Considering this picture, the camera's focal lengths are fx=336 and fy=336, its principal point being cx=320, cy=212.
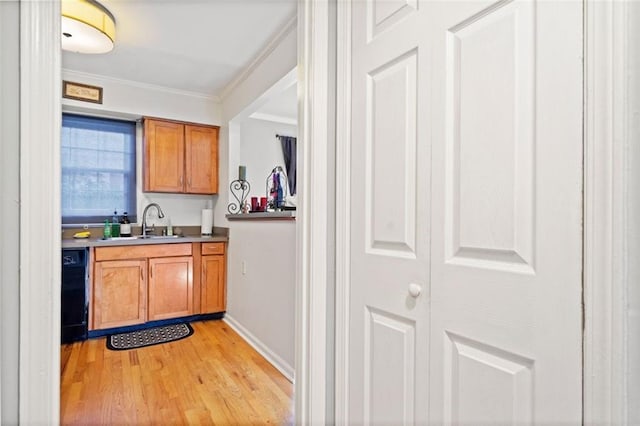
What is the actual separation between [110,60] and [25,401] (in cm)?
299

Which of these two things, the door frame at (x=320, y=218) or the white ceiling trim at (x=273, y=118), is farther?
the white ceiling trim at (x=273, y=118)

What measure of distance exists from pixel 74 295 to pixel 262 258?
1.70 metres

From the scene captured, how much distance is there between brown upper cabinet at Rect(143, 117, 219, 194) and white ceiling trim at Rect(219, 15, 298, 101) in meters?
0.53

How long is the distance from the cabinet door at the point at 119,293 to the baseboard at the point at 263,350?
87 cm

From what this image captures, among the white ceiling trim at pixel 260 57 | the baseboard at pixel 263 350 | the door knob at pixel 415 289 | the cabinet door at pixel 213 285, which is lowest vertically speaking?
the baseboard at pixel 263 350

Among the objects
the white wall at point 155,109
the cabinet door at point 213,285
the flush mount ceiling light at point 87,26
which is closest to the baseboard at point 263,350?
the cabinet door at point 213,285

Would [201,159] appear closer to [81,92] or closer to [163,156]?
[163,156]

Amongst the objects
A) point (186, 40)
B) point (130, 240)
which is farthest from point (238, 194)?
point (186, 40)

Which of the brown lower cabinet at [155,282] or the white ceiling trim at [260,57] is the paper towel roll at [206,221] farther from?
the white ceiling trim at [260,57]

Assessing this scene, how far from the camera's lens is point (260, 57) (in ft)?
9.13

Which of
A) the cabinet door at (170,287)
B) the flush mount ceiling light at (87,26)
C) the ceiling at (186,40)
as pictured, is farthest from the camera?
the cabinet door at (170,287)

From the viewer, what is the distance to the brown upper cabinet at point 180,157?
3.53m

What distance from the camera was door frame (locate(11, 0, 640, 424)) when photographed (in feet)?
2.02
